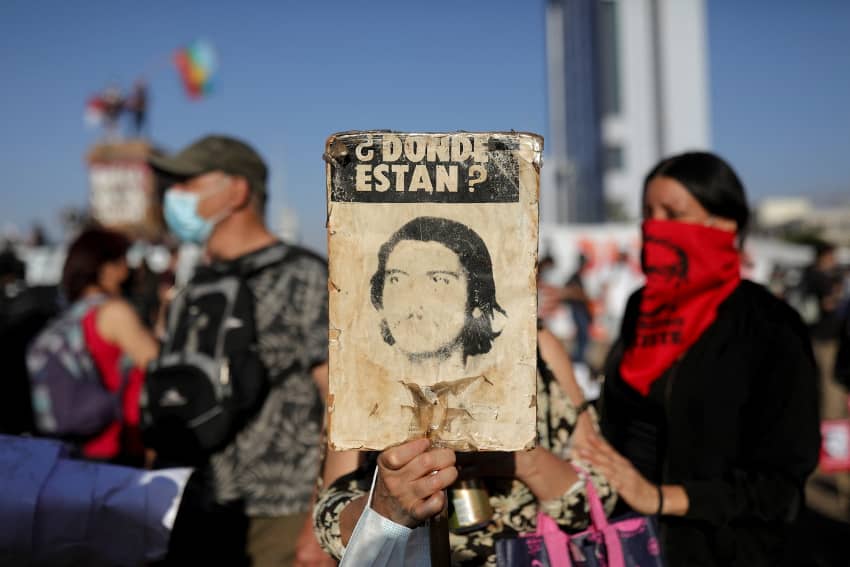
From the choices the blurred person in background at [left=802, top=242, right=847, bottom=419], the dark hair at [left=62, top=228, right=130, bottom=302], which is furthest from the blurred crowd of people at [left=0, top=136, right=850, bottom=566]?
the blurred person in background at [left=802, top=242, right=847, bottom=419]

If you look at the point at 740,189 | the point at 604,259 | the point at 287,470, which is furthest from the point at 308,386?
the point at 604,259

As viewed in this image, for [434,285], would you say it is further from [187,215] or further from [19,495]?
[187,215]

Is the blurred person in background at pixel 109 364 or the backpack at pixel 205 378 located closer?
the backpack at pixel 205 378

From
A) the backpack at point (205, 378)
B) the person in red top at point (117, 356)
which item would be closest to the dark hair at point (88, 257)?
the person in red top at point (117, 356)

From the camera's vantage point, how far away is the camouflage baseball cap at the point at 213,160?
2.72 meters

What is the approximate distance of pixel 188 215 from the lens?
8.93 ft

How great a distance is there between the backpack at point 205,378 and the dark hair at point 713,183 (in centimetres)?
144

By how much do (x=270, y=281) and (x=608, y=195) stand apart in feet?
174

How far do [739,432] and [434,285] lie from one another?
3.96ft

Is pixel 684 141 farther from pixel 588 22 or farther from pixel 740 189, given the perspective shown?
pixel 740 189

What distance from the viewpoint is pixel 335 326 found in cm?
120

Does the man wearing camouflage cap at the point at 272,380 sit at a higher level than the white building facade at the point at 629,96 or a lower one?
lower

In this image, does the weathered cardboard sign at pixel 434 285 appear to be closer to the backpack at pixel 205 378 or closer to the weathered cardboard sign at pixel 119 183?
the backpack at pixel 205 378

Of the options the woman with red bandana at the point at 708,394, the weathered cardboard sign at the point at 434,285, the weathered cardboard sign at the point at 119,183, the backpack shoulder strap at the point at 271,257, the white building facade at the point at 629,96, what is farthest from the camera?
the weathered cardboard sign at the point at 119,183
